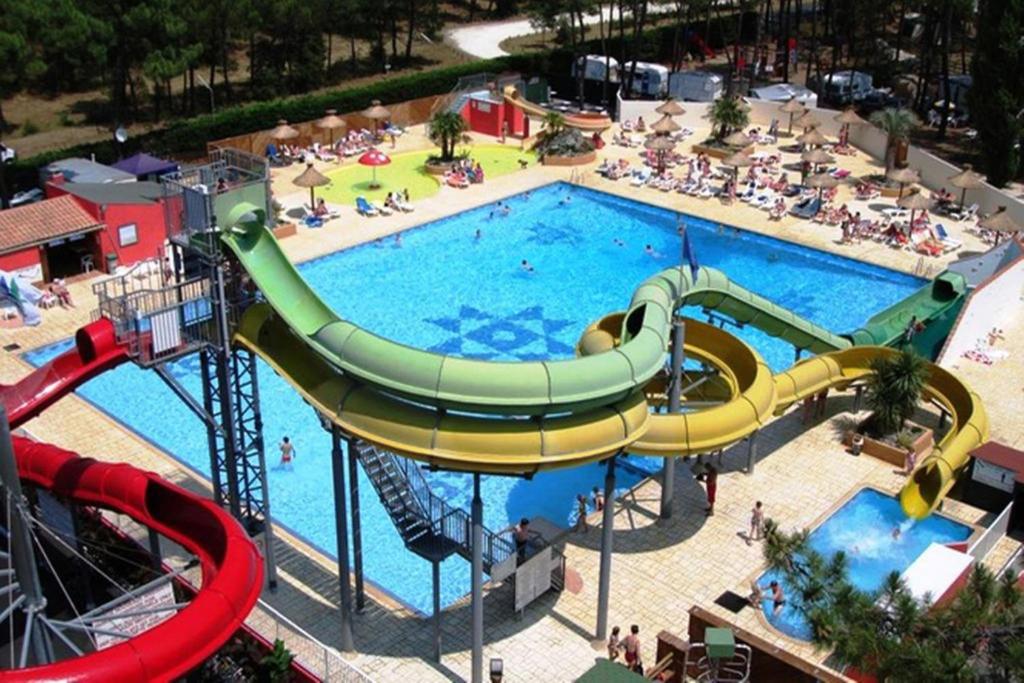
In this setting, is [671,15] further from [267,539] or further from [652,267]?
[267,539]

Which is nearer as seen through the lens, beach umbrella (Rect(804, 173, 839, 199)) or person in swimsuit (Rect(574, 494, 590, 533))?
person in swimsuit (Rect(574, 494, 590, 533))

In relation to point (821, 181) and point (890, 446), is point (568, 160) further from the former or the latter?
point (890, 446)

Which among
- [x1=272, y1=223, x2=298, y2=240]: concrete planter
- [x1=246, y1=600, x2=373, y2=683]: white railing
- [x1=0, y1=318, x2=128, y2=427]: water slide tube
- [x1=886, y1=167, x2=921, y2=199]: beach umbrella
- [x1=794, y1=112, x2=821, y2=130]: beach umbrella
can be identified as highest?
[x1=0, y1=318, x2=128, y2=427]: water slide tube

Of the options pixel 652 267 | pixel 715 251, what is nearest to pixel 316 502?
pixel 652 267

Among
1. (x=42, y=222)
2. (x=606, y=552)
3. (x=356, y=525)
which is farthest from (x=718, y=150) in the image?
(x=356, y=525)

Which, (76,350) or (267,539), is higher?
(76,350)

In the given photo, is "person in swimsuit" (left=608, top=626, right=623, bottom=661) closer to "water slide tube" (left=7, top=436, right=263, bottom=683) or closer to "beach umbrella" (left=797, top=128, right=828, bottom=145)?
"water slide tube" (left=7, top=436, right=263, bottom=683)

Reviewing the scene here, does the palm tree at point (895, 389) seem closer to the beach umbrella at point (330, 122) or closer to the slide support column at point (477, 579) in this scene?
the slide support column at point (477, 579)

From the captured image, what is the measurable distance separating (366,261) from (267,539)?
16.0 meters

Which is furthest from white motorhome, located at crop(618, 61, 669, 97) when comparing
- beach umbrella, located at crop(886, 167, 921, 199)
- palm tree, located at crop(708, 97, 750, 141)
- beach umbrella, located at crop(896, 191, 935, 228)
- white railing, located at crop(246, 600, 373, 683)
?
white railing, located at crop(246, 600, 373, 683)

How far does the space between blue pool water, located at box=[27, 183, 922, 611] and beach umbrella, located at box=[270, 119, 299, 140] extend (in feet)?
Result: 25.1

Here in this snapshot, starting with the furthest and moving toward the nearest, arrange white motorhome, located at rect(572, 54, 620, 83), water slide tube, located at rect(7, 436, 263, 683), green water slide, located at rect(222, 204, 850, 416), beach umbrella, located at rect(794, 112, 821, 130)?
1. white motorhome, located at rect(572, 54, 620, 83)
2. beach umbrella, located at rect(794, 112, 821, 130)
3. green water slide, located at rect(222, 204, 850, 416)
4. water slide tube, located at rect(7, 436, 263, 683)

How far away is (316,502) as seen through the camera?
2159 centimetres

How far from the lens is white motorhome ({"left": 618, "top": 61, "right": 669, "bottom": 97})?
49844 millimetres
